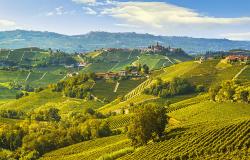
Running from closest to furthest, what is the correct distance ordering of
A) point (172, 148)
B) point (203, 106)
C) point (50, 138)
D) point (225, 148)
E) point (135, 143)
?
point (225, 148) < point (172, 148) < point (135, 143) < point (50, 138) < point (203, 106)

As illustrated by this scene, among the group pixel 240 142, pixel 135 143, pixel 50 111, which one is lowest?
pixel 50 111

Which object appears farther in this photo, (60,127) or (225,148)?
(60,127)

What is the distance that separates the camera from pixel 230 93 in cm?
15412

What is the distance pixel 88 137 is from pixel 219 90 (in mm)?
53871

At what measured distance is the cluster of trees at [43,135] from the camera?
13338cm

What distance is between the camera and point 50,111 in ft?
653

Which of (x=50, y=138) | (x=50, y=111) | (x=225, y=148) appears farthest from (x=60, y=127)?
(x=225, y=148)

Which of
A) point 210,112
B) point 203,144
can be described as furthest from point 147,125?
point 210,112

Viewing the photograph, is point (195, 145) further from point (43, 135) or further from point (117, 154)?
point (43, 135)

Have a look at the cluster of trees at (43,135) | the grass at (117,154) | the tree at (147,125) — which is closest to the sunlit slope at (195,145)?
the grass at (117,154)

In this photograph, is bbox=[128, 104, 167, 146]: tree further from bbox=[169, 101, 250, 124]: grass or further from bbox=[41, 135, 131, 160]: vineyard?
bbox=[169, 101, 250, 124]: grass

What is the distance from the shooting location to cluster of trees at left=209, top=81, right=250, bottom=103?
14825 centimetres

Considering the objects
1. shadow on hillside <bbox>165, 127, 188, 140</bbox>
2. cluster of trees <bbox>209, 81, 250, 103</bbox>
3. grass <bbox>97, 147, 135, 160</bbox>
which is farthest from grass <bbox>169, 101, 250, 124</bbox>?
grass <bbox>97, 147, 135, 160</bbox>

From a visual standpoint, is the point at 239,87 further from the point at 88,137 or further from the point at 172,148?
the point at 172,148
